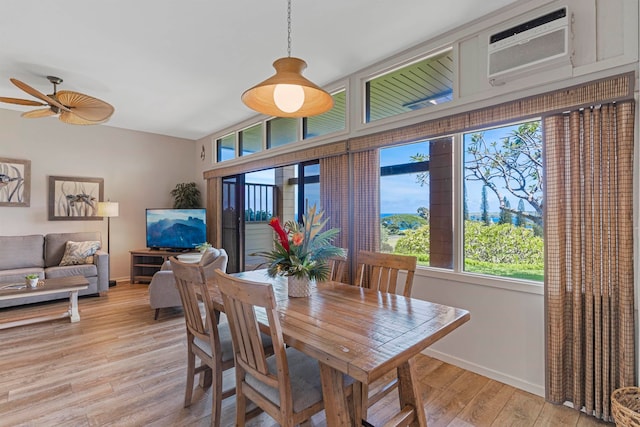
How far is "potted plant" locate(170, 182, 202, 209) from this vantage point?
6320 mm

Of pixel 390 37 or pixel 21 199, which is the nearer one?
pixel 390 37

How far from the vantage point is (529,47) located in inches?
→ 87.6

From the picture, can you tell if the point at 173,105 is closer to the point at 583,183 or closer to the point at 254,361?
the point at 254,361

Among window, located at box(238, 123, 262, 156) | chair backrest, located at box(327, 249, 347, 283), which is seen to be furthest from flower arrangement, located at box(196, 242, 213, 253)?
chair backrest, located at box(327, 249, 347, 283)

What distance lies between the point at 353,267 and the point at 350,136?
1434 millimetres

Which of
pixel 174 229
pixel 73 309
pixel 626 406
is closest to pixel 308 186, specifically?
pixel 174 229

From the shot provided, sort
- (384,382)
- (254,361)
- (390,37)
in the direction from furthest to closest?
(390,37)
(384,382)
(254,361)

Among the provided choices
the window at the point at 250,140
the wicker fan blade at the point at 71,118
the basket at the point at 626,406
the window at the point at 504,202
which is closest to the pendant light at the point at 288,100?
the window at the point at 504,202

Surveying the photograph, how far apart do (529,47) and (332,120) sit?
6.69 feet

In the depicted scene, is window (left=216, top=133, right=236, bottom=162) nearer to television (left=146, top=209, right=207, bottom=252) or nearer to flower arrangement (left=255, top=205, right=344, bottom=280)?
television (left=146, top=209, right=207, bottom=252)

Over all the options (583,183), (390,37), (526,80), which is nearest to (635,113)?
(583,183)

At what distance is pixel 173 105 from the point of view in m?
4.59

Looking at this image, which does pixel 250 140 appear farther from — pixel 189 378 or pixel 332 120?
pixel 189 378

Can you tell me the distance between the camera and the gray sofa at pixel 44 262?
14.3 ft
